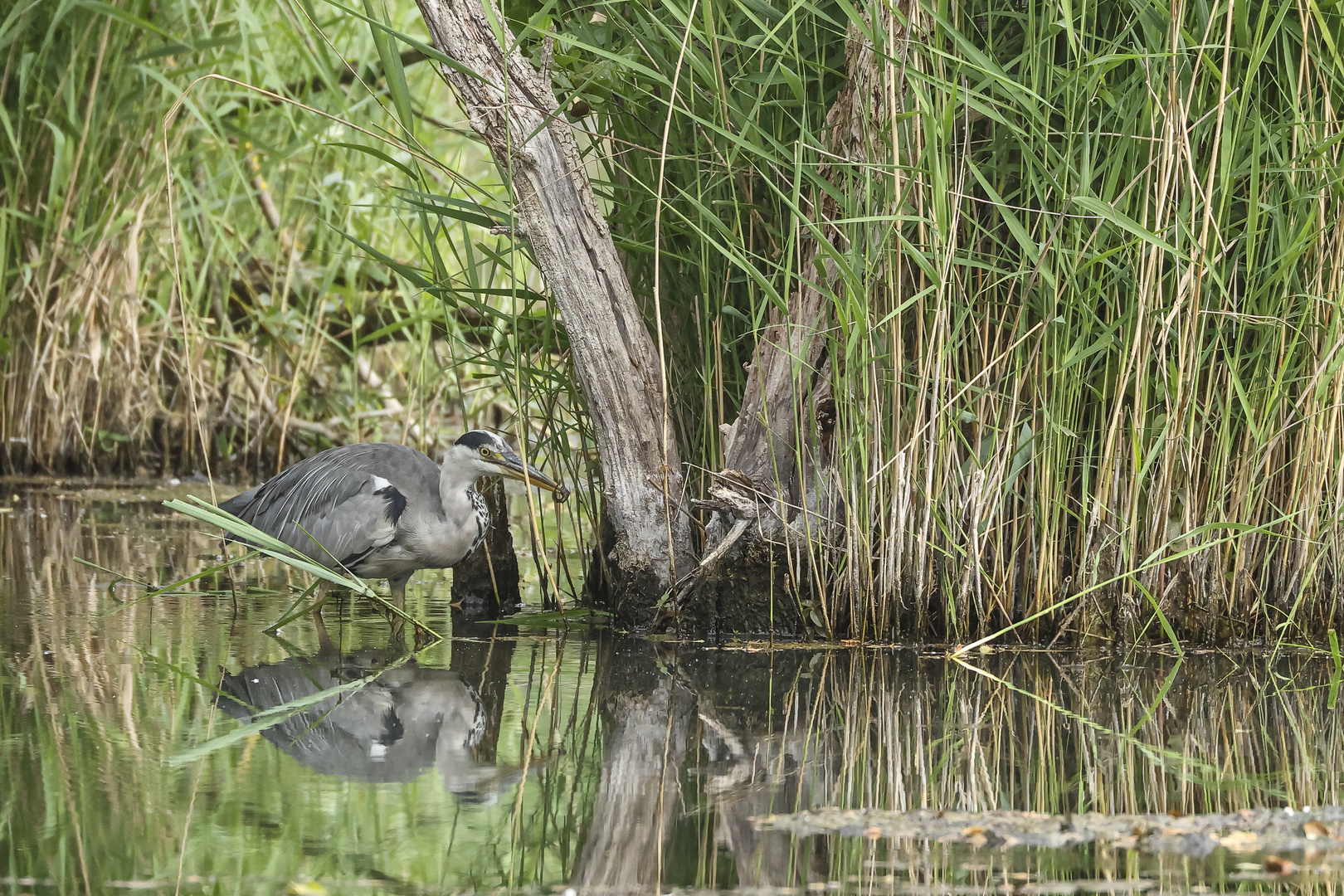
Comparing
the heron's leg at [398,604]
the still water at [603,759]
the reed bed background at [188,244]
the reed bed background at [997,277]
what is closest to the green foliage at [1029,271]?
the reed bed background at [997,277]

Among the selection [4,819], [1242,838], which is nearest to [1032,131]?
[1242,838]

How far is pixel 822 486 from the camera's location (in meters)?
4.14

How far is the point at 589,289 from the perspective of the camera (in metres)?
4.14

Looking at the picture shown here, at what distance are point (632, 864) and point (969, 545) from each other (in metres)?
1.87

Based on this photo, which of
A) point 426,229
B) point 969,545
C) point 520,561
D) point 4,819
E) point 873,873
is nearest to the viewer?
point 873,873

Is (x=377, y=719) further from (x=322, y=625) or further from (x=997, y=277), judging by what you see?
(x=997, y=277)

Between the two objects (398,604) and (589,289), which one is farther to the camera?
(398,604)

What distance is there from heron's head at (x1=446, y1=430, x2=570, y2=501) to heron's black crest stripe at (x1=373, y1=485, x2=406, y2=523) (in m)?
0.22

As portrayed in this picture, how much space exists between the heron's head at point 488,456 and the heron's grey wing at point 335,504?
0.23 metres

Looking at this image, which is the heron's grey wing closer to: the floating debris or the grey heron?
the grey heron

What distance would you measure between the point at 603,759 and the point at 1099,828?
3.48 ft

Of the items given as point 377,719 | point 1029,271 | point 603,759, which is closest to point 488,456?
point 377,719

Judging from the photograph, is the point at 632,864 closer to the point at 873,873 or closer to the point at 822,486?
the point at 873,873

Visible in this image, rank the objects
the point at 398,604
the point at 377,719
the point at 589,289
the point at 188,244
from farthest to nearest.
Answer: the point at 188,244 < the point at 398,604 < the point at 589,289 < the point at 377,719
